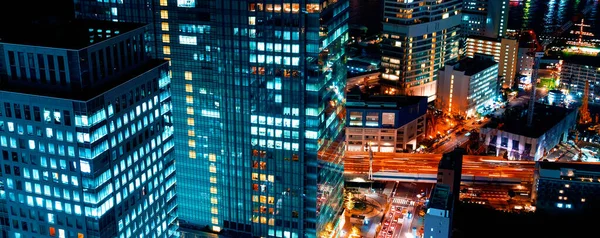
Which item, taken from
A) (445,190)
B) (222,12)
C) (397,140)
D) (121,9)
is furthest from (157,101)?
(397,140)

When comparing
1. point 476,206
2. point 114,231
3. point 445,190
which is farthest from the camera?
point 476,206

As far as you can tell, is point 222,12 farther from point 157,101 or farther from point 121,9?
point 157,101

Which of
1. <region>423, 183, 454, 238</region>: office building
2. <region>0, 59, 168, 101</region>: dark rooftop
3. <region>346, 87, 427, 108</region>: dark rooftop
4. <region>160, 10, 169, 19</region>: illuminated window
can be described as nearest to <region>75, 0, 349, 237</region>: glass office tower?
<region>160, 10, 169, 19</region>: illuminated window

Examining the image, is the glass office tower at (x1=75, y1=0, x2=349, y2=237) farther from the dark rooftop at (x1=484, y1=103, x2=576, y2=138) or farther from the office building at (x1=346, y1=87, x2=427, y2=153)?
the dark rooftop at (x1=484, y1=103, x2=576, y2=138)

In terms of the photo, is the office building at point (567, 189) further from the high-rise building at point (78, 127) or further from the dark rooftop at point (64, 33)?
the dark rooftop at point (64, 33)

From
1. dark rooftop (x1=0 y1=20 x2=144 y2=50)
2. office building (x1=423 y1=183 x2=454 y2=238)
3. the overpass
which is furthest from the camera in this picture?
the overpass

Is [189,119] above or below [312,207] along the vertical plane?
above

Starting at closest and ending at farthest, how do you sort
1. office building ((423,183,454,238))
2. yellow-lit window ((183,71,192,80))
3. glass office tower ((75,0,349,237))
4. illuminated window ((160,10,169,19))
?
glass office tower ((75,0,349,237)) → illuminated window ((160,10,169,19)) → yellow-lit window ((183,71,192,80)) → office building ((423,183,454,238))
